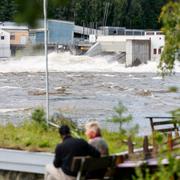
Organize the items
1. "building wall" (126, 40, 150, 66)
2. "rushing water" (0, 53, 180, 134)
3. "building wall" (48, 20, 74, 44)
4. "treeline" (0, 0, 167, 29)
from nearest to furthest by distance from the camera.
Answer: "treeline" (0, 0, 167, 29) → "rushing water" (0, 53, 180, 134) → "building wall" (126, 40, 150, 66) → "building wall" (48, 20, 74, 44)

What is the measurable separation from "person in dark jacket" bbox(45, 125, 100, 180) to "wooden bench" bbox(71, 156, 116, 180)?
126mm

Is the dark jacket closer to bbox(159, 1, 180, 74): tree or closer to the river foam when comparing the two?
bbox(159, 1, 180, 74): tree

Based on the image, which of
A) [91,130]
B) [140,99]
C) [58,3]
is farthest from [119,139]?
[140,99]

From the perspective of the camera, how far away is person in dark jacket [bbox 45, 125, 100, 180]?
25.6 ft

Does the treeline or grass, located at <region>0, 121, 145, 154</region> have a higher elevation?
the treeline

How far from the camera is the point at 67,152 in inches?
308

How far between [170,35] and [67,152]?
→ 2.24 m

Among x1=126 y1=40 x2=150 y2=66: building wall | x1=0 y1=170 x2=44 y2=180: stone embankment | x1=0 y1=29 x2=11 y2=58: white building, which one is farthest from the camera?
x1=0 y1=29 x2=11 y2=58: white building

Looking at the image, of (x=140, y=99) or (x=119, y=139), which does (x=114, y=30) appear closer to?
(x=140, y=99)

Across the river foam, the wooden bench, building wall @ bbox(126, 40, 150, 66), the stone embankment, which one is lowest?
the river foam

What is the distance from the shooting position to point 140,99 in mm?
39281

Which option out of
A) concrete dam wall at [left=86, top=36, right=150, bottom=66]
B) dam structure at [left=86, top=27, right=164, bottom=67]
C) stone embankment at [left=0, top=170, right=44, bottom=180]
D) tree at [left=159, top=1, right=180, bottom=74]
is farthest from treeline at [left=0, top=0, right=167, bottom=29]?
dam structure at [left=86, top=27, right=164, bottom=67]

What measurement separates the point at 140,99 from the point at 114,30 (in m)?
67.0

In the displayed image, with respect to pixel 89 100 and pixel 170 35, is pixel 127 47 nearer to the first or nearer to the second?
pixel 89 100
